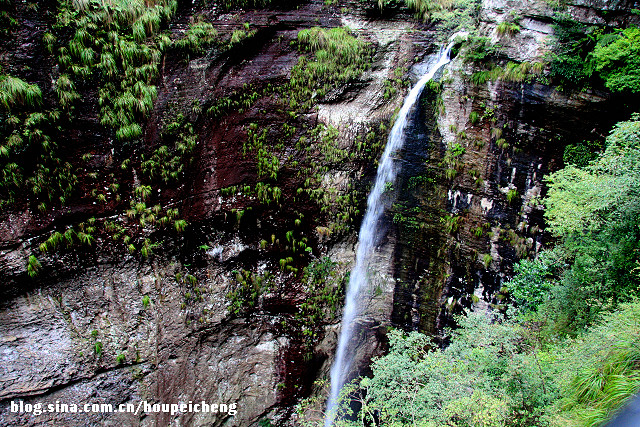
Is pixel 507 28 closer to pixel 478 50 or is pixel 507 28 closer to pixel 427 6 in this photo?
pixel 478 50

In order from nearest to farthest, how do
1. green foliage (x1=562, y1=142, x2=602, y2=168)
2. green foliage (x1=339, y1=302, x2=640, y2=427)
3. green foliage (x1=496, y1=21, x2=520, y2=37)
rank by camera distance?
green foliage (x1=339, y1=302, x2=640, y2=427) → green foliage (x1=562, y1=142, x2=602, y2=168) → green foliage (x1=496, y1=21, x2=520, y2=37)

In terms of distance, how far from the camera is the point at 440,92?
9.29 meters

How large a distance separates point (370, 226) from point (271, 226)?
3024mm

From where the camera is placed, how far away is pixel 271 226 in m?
9.81

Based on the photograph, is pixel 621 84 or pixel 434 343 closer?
pixel 621 84

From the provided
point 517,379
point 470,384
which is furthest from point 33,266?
point 517,379

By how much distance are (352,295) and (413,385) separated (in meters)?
3.45

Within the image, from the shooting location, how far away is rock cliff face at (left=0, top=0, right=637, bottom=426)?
8234 millimetres

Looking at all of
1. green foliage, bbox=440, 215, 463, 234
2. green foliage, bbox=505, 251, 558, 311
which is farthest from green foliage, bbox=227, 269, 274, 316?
green foliage, bbox=505, 251, 558, 311

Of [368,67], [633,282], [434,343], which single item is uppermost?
[368,67]

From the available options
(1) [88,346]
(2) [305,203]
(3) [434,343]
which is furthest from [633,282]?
(1) [88,346]

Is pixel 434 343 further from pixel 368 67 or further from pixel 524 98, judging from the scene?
pixel 368 67

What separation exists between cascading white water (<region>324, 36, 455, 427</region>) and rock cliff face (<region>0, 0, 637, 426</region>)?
310mm

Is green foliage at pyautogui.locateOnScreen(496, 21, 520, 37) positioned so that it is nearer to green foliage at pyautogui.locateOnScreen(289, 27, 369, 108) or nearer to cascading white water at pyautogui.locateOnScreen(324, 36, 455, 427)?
cascading white water at pyautogui.locateOnScreen(324, 36, 455, 427)
